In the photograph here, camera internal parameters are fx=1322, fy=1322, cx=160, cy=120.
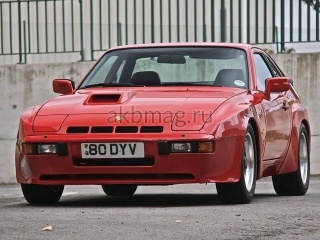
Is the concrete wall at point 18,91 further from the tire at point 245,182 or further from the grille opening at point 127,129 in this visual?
the grille opening at point 127,129

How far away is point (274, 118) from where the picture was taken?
11539 millimetres

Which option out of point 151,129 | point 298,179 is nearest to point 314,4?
point 298,179

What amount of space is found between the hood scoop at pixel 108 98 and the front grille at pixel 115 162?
61cm

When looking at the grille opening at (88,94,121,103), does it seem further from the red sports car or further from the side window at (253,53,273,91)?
the side window at (253,53,273,91)

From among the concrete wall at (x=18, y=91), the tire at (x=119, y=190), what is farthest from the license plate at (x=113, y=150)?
the concrete wall at (x=18, y=91)

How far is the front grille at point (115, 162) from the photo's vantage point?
32.8ft

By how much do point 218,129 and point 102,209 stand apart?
3.50 feet

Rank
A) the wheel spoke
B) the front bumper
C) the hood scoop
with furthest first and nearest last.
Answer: the wheel spoke < the hood scoop < the front bumper

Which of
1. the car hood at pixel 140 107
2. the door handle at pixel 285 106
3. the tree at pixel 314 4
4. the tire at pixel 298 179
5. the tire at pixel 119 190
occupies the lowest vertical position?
the tire at pixel 119 190

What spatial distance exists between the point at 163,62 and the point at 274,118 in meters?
1.09

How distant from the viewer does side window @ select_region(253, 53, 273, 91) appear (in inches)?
462

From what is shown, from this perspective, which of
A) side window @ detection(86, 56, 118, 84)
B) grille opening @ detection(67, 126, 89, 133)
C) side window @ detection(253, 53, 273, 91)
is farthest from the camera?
side window @ detection(253, 53, 273, 91)

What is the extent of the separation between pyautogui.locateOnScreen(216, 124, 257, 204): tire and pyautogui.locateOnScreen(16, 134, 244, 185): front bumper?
0.43 ft

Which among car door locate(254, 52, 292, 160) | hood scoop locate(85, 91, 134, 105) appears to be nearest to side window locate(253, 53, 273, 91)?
car door locate(254, 52, 292, 160)
